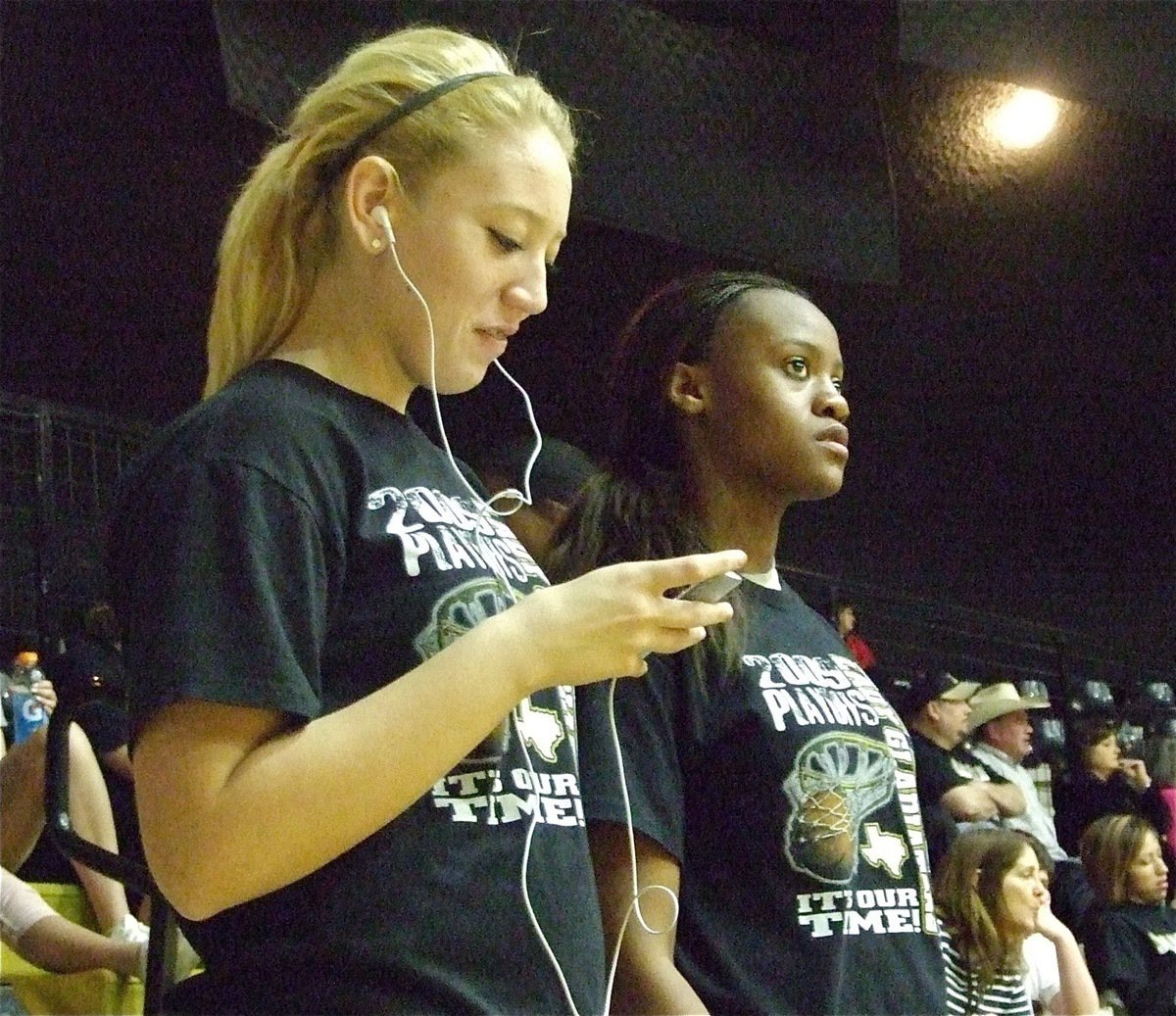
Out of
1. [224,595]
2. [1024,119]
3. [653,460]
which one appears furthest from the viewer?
[1024,119]

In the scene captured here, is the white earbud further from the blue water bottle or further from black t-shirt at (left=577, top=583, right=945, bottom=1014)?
the blue water bottle

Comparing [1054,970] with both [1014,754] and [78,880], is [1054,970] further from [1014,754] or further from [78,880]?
[78,880]

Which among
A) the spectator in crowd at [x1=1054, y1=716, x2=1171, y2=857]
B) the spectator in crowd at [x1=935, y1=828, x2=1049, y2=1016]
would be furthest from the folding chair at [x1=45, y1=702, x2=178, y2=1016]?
the spectator in crowd at [x1=1054, y1=716, x2=1171, y2=857]

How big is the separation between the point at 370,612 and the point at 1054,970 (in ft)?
8.49

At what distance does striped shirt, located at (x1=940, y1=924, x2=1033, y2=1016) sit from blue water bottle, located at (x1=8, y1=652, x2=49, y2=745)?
1719mm

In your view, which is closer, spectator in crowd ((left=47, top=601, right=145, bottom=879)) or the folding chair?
the folding chair

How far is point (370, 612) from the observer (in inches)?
35.4

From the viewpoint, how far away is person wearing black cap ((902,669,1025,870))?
133 inches

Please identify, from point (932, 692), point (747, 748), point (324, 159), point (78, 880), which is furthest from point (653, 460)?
point (932, 692)

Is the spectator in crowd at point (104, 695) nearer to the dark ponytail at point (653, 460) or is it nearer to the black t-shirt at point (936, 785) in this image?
the dark ponytail at point (653, 460)

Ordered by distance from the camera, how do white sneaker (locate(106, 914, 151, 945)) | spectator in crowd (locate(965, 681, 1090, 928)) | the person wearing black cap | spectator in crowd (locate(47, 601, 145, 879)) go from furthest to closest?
spectator in crowd (locate(965, 681, 1090, 928)), the person wearing black cap, spectator in crowd (locate(47, 601, 145, 879)), white sneaker (locate(106, 914, 151, 945))

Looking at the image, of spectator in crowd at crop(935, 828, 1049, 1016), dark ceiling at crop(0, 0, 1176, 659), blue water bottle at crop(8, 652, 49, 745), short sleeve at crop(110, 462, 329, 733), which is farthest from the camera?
Answer: dark ceiling at crop(0, 0, 1176, 659)

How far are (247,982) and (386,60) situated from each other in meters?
0.60

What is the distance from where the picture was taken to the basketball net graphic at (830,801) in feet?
4.14
